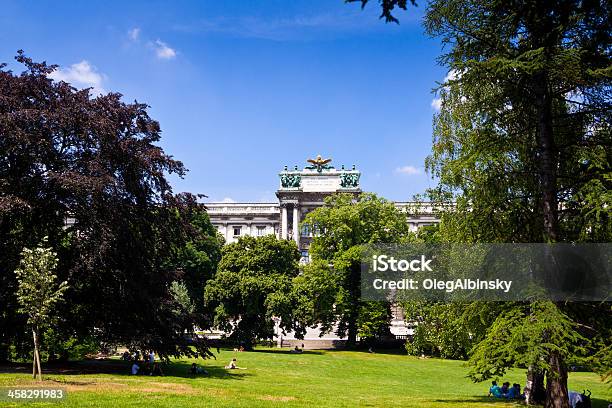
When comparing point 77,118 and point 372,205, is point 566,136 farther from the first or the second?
point 372,205

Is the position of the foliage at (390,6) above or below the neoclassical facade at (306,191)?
below

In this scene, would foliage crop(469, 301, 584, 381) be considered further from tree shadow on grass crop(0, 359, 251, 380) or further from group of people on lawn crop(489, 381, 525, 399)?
tree shadow on grass crop(0, 359, 251, 380)

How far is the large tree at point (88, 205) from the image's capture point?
24.1 metres

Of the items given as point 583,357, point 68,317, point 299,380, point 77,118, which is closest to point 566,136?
point 583,357

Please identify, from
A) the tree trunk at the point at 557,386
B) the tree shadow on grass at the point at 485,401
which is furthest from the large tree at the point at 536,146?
the tree shadow on grass at the point at 485,401

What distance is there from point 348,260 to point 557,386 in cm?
3264

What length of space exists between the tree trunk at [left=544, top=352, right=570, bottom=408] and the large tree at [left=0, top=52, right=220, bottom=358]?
1587 cm

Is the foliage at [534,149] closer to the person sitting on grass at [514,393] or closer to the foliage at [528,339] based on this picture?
the foliage at [528,339]

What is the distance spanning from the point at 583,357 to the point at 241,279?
34597 mm

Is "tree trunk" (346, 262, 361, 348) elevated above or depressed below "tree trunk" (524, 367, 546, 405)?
above

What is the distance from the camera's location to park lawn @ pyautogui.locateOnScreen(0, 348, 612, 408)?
56.5 ft

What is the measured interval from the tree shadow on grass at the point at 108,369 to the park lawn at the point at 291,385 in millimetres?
94

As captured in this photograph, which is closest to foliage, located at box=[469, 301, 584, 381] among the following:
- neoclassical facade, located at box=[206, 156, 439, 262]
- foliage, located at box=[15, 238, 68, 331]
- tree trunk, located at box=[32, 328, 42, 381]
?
foliage, located at box=[15, 238, 68, 331]

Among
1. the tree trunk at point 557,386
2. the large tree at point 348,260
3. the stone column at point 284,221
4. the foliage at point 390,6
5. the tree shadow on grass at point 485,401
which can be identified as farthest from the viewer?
the stone column at point 284,221
